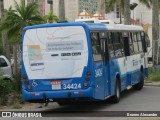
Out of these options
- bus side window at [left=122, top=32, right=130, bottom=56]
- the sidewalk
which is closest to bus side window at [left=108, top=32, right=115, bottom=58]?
bus side window at [left=122, top=32, right=130, bottom=56]

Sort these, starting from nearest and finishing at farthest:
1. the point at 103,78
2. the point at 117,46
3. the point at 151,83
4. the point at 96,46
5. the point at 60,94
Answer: the point at 60,94 < the point at 96,46 < the point at 103,78 < the point at 117,46 < the point at 151,83

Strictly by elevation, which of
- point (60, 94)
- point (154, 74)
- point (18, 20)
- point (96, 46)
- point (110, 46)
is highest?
point (18, 20)

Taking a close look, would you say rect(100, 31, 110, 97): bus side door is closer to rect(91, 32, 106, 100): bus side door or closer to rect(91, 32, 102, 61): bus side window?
rect(91, 32, 106, 100): bus side door

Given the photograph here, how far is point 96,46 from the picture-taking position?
16.2 m

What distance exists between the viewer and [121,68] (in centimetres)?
1938

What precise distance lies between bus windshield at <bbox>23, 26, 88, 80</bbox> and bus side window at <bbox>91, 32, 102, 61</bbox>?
0.46 m

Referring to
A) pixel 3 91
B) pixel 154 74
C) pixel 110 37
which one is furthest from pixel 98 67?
pixel 154 74

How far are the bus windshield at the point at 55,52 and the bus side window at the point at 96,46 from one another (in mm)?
459

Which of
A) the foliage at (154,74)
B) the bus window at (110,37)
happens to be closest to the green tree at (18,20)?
the foliage at (154,74)

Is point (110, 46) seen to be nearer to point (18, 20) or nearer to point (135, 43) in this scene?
point (135, 43)

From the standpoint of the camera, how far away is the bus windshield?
15477 mm

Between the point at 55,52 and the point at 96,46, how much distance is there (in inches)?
54.1

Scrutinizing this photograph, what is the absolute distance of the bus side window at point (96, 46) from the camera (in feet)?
52.1

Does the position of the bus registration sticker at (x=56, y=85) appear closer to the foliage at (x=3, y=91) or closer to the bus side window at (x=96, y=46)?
the bus side window at (x=96, y=46)
